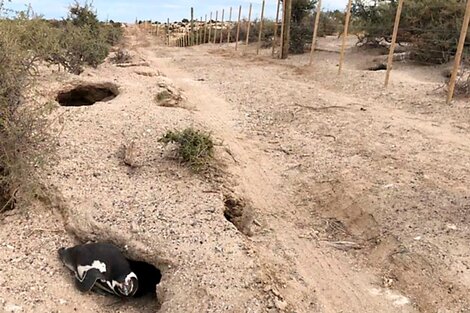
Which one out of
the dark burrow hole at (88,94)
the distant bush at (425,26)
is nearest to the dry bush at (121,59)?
the dark burrow hole at (88,94)

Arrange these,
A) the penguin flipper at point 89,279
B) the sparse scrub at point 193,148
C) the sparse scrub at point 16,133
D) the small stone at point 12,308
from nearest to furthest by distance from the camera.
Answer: the small stone at point 12,308, the penguin flipper at point 89,279, the sparse scrub at point 16,133, the sparse scrub at point 193,148

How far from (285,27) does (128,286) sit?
13167mm

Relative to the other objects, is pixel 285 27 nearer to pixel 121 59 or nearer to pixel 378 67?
pixel 378 67

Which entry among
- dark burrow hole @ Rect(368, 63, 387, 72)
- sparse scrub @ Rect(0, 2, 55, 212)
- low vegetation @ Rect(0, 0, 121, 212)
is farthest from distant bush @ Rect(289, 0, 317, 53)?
sparse scrub @ Rect(0, 2, 55, 212)

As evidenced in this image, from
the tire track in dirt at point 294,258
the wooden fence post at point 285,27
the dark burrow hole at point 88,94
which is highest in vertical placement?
the wooden fence post at point 285,27

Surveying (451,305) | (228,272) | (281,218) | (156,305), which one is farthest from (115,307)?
(451,305)

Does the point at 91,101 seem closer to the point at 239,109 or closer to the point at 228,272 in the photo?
the point at 239,109

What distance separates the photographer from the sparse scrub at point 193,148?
555cm

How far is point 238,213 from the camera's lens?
203 inches

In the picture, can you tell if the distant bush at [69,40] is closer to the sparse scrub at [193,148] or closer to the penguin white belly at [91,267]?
the sparse scrub at [193,148]

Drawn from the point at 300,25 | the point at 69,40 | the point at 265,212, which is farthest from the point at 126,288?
the point at 300,25

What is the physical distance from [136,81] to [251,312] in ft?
24.9

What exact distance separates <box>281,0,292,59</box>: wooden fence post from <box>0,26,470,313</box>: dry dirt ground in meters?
7.56

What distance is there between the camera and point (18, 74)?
175 inches
